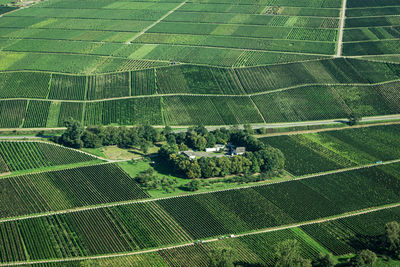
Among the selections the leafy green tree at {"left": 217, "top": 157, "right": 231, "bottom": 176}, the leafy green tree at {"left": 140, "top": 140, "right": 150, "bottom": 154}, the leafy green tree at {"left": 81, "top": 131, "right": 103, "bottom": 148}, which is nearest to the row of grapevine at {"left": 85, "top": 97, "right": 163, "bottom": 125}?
the leafy green tree at {"left": 81, "top": 131, "right": 103, "bottom": 148}

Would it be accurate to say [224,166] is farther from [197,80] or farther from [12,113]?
[12,113]

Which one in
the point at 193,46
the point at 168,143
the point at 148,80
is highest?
the point at 193,46

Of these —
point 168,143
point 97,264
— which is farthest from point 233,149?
point 97,264

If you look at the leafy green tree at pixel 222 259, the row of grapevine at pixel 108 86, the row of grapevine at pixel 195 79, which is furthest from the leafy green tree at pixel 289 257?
the row of grapevine at pixel 108 86

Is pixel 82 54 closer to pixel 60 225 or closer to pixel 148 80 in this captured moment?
pixel 148 80

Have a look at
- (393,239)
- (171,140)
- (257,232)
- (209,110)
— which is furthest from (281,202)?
(209,110)

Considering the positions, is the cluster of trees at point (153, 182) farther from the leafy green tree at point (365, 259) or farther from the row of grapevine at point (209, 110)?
the leafy green tree at point (365, 259)
